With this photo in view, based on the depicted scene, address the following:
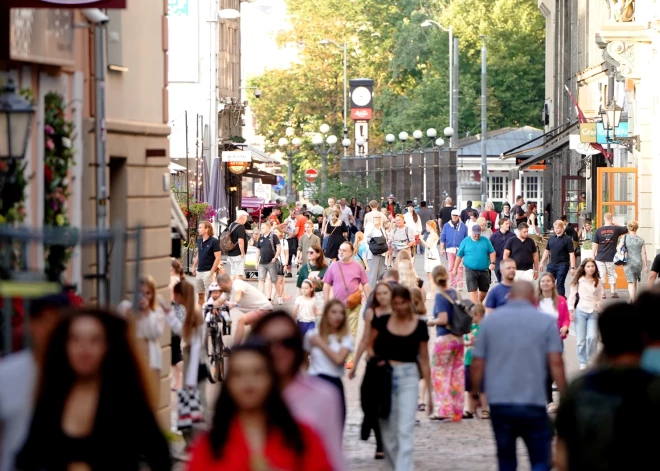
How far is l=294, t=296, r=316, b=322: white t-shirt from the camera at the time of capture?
1727cm

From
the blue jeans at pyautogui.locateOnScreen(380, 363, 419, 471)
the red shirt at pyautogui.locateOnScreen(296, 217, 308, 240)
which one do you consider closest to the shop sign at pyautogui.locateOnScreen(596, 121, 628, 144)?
the red shirt at pyautogui.locateOnScreen(296, 217, 308, 240)

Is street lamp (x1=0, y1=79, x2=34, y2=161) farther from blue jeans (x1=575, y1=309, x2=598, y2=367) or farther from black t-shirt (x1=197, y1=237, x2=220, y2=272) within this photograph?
black t-shirt (x1=197, y1=237, x2=220, y2=272)

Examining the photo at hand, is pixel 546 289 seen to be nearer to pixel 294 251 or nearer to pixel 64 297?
pixel 64 297

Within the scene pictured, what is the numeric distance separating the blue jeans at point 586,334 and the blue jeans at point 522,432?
308 inches

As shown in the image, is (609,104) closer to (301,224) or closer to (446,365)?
(301,224)

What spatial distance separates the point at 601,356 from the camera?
6.94 meters

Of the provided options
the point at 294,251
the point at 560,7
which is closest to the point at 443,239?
the point at 294,251

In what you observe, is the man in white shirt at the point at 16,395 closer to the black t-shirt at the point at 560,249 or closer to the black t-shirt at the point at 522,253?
the black t-shirt at the point at 522,253

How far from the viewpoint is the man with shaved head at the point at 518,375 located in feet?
31.9

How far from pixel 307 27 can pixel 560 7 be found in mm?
30646

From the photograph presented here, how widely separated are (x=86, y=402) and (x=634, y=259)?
2244cm

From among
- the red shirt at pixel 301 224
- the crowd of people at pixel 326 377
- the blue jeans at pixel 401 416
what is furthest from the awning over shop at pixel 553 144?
the blue jeans at pixel 401 416

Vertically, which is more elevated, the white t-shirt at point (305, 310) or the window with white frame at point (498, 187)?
the window with white frame at point (498, 187)

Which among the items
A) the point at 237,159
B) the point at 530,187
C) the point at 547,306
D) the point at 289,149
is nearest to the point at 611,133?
the point at 237,159
